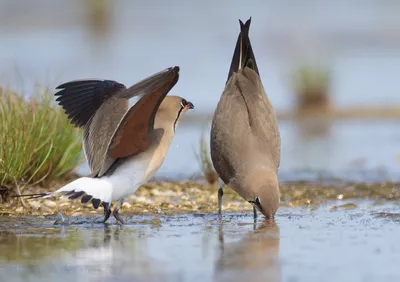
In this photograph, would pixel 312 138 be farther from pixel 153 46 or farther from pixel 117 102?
pixel 153 46

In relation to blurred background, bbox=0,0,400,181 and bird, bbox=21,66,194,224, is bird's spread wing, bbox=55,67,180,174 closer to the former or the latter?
bird, bbox=21,66,194,224

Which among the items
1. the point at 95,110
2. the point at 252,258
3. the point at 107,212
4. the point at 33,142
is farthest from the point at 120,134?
the point at 252,258

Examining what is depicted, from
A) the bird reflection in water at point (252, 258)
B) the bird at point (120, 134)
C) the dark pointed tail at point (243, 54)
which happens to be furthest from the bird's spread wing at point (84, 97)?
the bird reflection in water at point (252, 258)

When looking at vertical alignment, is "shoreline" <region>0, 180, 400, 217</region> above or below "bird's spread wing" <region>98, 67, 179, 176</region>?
below

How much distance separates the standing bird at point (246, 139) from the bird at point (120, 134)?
595 millimetres

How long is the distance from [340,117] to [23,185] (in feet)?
29.5

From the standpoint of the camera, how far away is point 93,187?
8.69m

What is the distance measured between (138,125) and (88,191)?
705mm

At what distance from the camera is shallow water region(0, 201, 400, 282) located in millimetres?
6594

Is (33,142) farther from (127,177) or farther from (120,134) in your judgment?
(120,134)

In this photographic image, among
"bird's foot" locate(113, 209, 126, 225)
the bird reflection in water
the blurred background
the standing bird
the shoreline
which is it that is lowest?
Answer: the bird reflection in water

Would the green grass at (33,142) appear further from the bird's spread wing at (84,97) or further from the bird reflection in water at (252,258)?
the bird reflection in water at (252,258)

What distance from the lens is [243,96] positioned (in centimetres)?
995

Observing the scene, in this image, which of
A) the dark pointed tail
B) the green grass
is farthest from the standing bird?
the green grass
